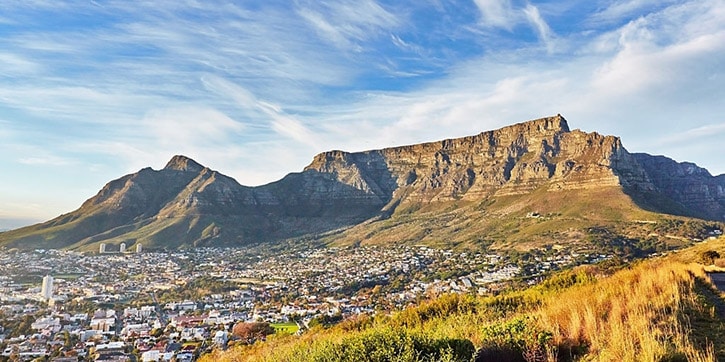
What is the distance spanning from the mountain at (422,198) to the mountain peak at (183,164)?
2.40 ft

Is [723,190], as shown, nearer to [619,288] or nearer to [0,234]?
[619,288]

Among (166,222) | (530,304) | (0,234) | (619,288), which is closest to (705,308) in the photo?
(619,288)

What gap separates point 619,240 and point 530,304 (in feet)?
193

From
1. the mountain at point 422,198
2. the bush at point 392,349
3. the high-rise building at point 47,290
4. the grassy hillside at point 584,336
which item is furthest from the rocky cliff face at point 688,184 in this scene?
the bush at point 392,349

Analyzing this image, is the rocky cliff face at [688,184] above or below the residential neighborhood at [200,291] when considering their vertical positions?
above

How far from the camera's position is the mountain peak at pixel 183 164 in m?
170

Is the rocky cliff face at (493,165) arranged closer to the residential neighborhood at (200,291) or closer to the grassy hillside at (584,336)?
the residential neighborhood at (200,291)

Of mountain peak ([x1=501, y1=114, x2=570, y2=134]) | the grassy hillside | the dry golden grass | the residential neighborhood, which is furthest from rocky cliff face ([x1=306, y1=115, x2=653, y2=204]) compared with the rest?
Answer: the grassy hillside

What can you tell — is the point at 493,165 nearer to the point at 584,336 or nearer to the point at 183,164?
the point at 183,164

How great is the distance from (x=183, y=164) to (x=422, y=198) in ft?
311

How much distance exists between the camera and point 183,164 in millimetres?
172500

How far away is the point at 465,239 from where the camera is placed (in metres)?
83.6

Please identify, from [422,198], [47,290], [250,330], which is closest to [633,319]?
[250,330]

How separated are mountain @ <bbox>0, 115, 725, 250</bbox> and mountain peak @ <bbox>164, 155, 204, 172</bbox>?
0.73 m
